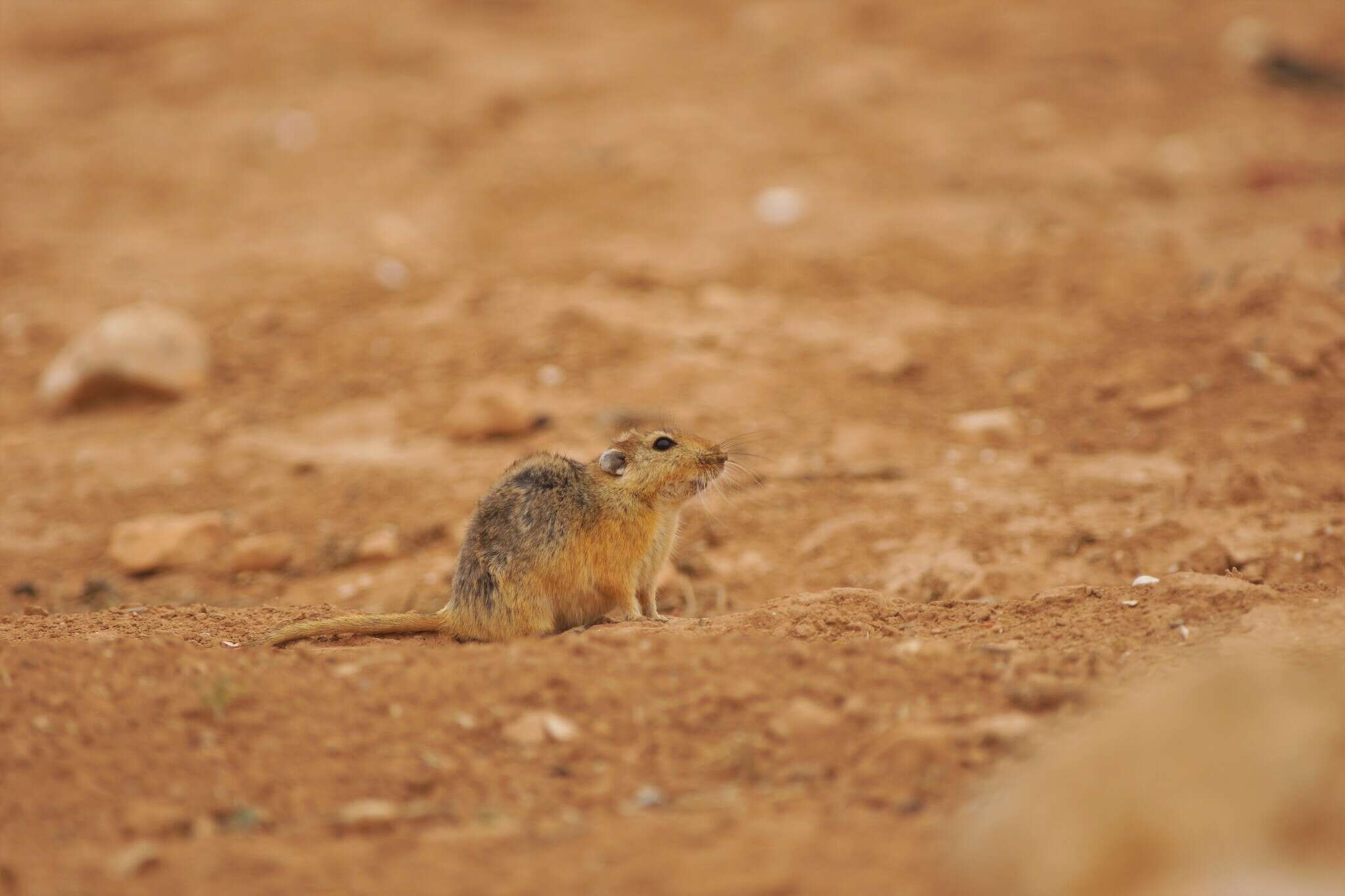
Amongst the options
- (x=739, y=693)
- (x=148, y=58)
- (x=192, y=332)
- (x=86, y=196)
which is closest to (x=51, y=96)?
(x=148, y=58)

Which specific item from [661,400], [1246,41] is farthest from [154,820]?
[1246,41]

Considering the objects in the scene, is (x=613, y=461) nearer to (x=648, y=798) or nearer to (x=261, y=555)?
(x=648, y=798)

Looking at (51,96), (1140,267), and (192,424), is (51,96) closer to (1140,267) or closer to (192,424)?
(192,424)

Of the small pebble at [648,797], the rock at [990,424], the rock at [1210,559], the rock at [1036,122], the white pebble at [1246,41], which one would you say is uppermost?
the white pebble at [1246,41]

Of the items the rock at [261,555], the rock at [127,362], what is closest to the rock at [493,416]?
the rock at [261,555]

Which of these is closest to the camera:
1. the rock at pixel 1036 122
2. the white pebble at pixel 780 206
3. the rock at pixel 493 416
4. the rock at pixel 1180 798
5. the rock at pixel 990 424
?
the rock at pixel 1180 798

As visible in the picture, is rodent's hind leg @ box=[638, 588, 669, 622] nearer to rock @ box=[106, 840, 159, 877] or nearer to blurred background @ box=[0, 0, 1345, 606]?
blurred background @ box=[0, 0, 1345, 606]

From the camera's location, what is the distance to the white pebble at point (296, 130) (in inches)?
492

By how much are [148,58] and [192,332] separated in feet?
25.5

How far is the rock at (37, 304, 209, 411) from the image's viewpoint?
8188 mm

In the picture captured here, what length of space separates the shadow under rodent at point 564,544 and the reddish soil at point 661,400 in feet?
1.64

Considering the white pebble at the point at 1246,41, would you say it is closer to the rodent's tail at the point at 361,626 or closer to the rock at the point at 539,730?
the rodent's tail at the point at 361,626

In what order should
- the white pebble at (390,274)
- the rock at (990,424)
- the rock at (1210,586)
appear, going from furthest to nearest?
the white pebble at (390,274)
the rock at (990,424)
the rock at (1210,586)

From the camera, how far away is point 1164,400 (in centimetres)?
697
